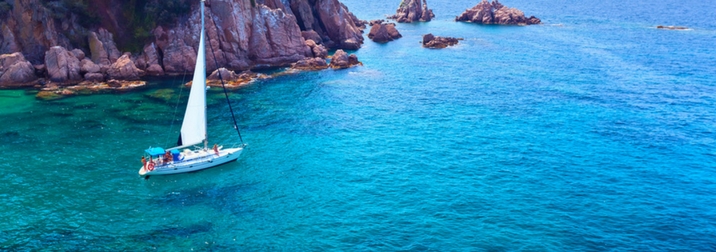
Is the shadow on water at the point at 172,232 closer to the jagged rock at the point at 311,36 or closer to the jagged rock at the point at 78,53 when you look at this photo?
the jagged rock at the point at 78,53

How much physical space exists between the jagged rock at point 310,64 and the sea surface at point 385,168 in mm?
6234

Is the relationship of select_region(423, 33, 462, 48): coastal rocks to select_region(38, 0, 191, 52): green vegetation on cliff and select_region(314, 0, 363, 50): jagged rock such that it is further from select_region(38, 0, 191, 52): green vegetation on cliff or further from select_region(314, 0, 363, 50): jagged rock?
select_region(38, 0, 191, 52): green vegetation on cliff

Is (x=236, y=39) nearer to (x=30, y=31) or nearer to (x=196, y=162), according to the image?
(x=30, y=31)

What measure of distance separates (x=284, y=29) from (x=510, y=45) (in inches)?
2575

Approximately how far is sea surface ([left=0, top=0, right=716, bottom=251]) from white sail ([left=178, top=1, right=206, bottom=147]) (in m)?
4.85

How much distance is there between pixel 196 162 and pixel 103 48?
53609 mm

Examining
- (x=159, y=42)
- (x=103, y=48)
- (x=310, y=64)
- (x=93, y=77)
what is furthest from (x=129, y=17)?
(x=310, y=64)

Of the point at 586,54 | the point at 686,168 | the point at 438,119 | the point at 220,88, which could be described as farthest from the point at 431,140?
the point at 586,54

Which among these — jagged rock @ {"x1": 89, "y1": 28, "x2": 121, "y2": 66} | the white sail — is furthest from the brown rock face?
the white sail

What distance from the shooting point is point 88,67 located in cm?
9981

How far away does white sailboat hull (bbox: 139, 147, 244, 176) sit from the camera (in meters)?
61.3

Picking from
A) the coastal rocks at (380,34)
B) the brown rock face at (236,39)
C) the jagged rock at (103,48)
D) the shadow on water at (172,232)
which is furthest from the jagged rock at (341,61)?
the shadow on water at (172,232)

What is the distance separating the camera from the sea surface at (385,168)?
163ft

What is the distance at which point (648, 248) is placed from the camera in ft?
156
